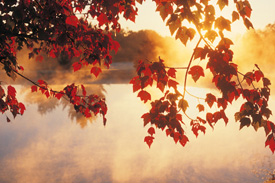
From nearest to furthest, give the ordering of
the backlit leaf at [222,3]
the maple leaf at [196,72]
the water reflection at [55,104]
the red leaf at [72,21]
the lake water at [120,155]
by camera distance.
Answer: the backlit leaf at [222,3], the maple leaf at [196,72], the red leaf at [72,21], the lake water at [120,155], the water reflection at [55,104]

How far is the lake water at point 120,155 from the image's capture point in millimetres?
5973

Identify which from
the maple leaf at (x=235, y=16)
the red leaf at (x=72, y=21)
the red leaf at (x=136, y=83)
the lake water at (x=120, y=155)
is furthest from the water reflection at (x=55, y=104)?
the maple leaf at (x=235, y=16)

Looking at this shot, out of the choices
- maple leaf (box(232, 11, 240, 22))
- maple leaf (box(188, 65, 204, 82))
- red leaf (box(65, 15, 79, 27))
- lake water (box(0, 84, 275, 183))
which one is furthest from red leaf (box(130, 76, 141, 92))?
lake water (box(0, 84, 275, 183))

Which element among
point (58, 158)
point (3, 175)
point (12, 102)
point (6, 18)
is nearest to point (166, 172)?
point (58, 158)

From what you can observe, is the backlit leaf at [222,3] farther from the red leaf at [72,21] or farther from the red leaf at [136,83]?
the red leaf at [72,21]

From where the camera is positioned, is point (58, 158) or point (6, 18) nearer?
point (6, 18)

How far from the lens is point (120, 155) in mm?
7090

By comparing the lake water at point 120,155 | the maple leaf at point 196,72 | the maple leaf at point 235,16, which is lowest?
the lake water at point 120,155

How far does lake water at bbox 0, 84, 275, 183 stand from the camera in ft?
19.6

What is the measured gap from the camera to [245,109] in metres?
2.42

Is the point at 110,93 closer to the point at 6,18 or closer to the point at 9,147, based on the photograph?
the point at 9,147

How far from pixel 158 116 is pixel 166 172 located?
3677 mm

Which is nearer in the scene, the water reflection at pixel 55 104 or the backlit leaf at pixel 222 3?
the backlit leaf at pixel 222 3

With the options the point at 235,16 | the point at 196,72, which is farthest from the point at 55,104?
the point at 235,16
